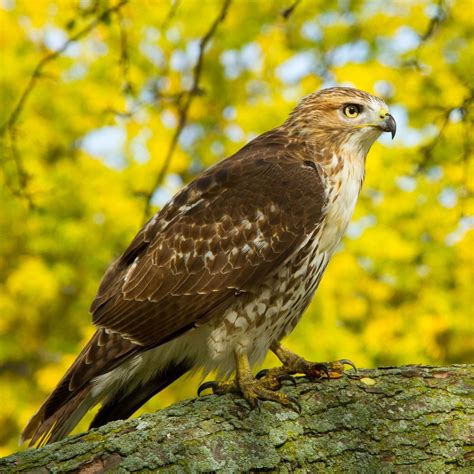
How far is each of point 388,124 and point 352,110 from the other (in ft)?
0.98

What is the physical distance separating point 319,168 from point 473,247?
3698 millimetres

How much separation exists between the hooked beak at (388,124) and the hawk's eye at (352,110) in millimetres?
197

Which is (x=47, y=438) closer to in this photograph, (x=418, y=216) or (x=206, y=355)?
(x=206, y=355)

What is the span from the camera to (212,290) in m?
4.52

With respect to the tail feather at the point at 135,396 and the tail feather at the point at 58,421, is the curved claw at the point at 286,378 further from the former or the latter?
the tail feather at the point at 58,421

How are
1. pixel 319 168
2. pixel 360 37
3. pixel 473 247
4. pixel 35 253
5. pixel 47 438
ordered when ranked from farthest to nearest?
pixel 360 37 → pixel 35 253 → pixel 473 247 → pixel 319 168 → pixel 47 438

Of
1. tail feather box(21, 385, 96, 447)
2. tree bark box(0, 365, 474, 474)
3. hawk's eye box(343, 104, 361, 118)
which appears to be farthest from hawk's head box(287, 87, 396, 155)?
tail feather box(21, 385, 96, 447)

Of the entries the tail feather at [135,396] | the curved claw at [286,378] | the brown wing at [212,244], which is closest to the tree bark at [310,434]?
Result: the curved claw at [286,378]

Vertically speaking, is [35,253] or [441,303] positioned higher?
[35,253]

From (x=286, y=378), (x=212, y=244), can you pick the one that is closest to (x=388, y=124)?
(x=212, y=244)

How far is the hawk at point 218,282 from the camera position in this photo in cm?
445

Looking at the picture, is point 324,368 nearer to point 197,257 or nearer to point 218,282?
point 218,282

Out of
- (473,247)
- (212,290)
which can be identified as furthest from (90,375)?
(473,247)

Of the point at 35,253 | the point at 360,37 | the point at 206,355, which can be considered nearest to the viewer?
the point at 206,355
